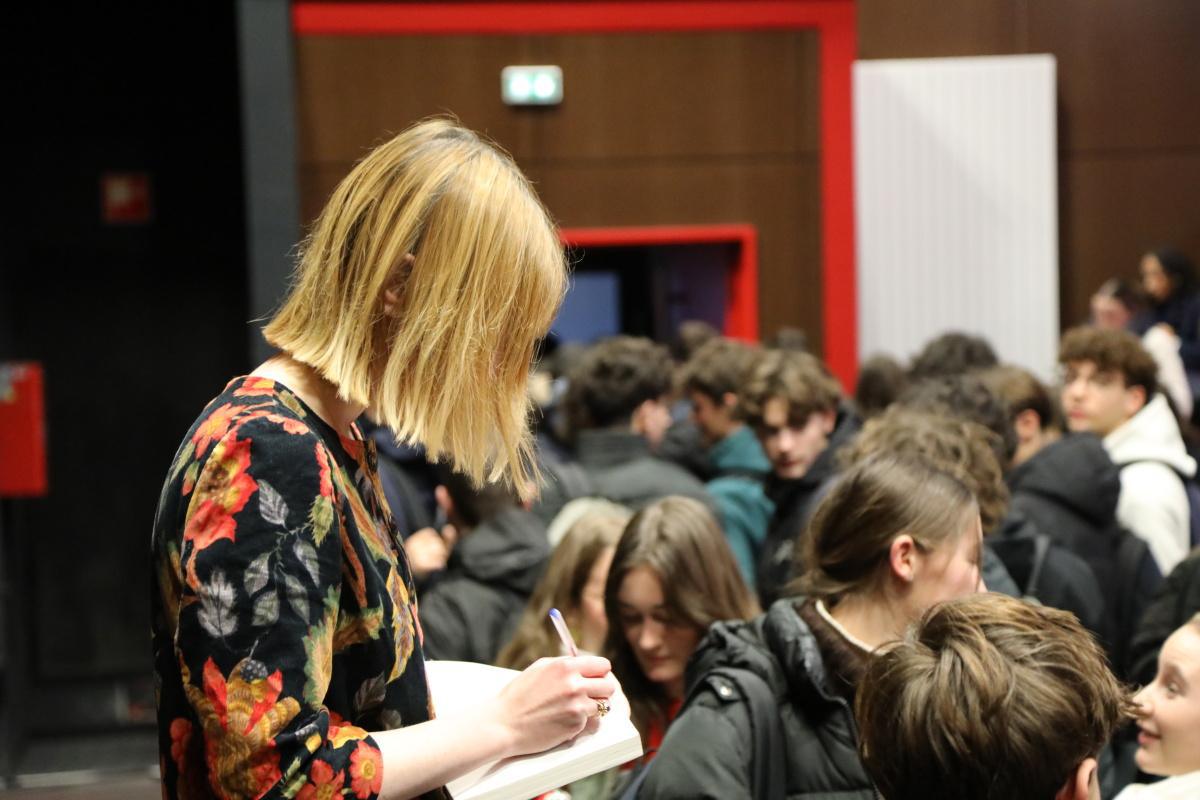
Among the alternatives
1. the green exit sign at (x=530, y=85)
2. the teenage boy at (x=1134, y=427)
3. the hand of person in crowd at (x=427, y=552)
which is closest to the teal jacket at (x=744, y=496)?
the hand of person in crowd at (x=427, y=552)

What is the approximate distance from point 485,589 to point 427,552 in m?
0.38

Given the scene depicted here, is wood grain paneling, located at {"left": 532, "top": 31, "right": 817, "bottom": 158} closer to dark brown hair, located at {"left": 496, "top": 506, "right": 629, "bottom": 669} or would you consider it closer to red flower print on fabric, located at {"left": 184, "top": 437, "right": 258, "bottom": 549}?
dark brown hair, located at {"left": 496, "top": 506, "right": 629, "bottom": 669}

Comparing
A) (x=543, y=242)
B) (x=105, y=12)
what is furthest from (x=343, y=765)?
(x=105, y=12)

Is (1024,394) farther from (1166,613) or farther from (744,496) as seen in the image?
(1166,613)

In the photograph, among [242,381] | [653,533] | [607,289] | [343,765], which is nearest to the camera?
[343,765]

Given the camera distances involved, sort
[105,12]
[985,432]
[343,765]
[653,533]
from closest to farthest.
Answer: [343,765] < [653,533] < [985,432] < [105,12]

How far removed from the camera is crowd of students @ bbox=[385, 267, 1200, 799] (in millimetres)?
1604

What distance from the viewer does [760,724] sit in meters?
2.06

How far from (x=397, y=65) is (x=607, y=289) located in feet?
6.60

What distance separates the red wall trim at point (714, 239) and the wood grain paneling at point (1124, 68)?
2.08m

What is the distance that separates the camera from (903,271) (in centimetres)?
805

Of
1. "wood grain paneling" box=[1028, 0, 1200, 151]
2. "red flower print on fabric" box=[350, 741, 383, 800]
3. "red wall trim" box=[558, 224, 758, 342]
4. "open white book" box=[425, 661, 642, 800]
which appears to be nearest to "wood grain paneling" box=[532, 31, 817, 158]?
"red wall trim" box=[558, 224, 758, 342]

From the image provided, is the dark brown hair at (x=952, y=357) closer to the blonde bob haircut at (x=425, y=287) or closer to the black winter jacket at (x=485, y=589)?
the black winter jacket at (x=485, y=589)

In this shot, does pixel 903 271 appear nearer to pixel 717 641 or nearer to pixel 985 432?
pixel 985 432
